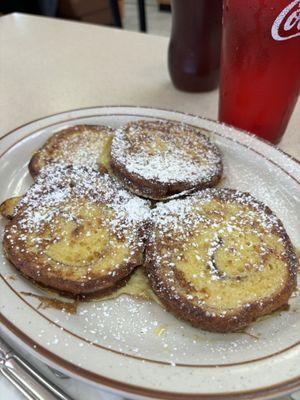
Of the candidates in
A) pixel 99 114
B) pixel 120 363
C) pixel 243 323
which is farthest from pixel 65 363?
pixel 99 114

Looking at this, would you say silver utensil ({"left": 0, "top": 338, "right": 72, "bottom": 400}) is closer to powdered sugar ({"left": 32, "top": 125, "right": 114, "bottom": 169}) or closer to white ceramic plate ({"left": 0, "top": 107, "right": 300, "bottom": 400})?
white ceramic plate ({"left": 0, "top": 107, "right": 300, "bottom": 400})

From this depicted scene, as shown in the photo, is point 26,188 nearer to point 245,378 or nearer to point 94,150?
point 94,150

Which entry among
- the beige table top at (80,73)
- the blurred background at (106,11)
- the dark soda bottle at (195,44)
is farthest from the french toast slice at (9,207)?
the blurred background at (106,11)

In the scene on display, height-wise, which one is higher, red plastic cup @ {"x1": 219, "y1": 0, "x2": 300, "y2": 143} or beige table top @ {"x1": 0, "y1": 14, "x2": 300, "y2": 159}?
red plastic cup @ {"x1": 219, "y1": 0, "x2": 300, "y2": 143}

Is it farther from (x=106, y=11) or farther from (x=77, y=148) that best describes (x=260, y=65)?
(x=106, y=11)

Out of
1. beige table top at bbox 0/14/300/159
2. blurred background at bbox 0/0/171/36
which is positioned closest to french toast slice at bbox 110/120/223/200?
beige table top at bbox 0/14/300/159

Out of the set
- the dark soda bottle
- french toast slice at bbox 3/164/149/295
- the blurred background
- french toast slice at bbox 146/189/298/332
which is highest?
the dark soda bottle
